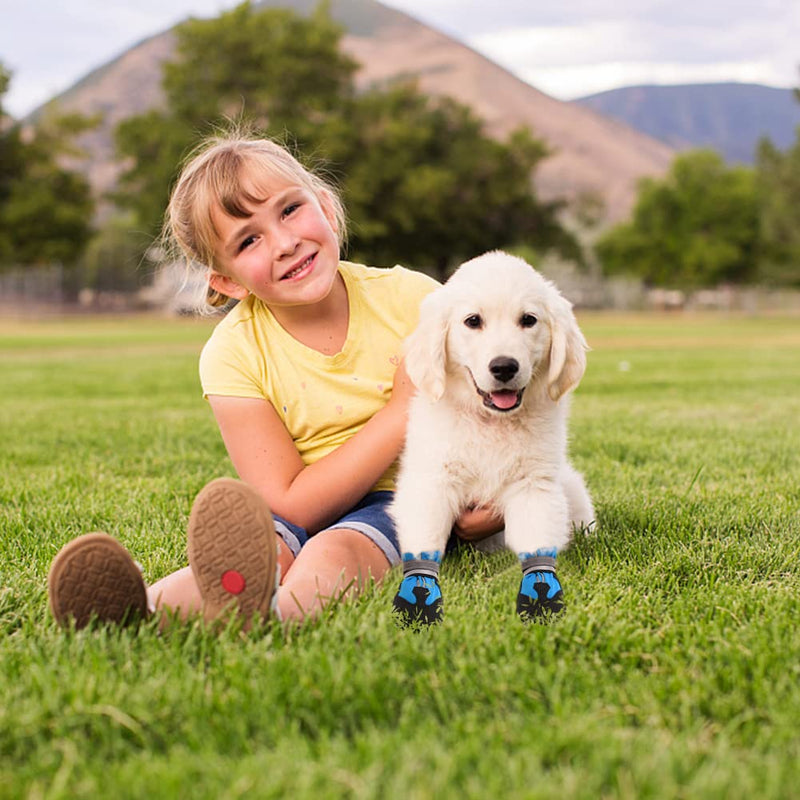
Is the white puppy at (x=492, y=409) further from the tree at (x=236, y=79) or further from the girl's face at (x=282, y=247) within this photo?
the tree at (x=236, y=79)

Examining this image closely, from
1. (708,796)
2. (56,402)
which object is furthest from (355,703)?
(56,402)

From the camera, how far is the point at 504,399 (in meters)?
3.00

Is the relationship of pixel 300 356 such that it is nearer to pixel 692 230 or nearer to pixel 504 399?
pixel 504 399

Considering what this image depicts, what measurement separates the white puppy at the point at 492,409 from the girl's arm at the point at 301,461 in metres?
0.17

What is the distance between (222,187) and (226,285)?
44 centimetres

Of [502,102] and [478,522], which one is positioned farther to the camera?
[502,102]

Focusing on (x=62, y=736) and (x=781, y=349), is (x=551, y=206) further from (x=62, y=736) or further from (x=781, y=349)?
(x=62, y=736)

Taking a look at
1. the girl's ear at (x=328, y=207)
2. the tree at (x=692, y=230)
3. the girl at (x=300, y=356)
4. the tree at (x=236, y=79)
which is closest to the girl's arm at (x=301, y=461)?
the girl at (x=300, y=356)

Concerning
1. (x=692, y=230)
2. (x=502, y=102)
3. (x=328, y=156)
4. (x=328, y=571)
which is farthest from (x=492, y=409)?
(x=502, y=102)

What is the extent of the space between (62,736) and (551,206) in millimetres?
51826

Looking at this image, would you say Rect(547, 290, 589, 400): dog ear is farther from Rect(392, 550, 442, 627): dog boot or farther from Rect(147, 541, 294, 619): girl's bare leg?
Rect(147, 541, 294, 619): girl's bare leg

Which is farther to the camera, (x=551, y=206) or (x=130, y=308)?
(x=130, y=308)

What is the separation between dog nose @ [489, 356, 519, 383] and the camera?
9.64 ft

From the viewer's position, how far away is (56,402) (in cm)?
1023
